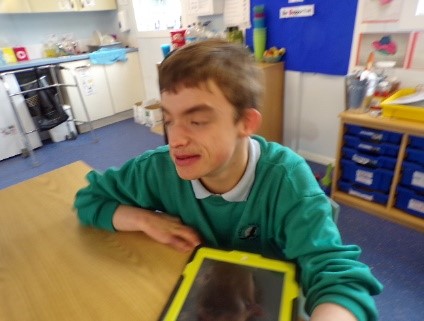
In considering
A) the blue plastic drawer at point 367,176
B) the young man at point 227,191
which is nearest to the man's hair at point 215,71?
the young man at point 227,191

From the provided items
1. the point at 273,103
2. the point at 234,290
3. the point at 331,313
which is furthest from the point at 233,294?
the point at 273,103

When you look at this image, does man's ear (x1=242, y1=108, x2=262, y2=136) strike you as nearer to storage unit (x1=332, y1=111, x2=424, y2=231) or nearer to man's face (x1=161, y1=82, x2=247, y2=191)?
man's face (x1=161, y1=82, x2=247, y2=191)

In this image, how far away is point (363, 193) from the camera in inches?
72.4

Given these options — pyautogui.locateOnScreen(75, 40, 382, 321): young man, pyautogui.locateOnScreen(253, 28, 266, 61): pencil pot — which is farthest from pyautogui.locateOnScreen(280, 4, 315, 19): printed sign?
pyautogui.locateOnScreen(75, 40, 382, 321): young man

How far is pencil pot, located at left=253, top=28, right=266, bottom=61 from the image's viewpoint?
2.32 metres

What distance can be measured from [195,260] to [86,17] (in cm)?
431

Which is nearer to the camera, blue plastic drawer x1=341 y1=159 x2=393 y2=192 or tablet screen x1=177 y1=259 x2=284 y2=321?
tablet screen x1=177 y1=259 x2=284 y2=321

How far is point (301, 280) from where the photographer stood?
525 mm

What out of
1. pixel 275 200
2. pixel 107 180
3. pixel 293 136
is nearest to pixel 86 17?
pixel 293 136

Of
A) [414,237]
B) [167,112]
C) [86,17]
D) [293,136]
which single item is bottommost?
[414,237]

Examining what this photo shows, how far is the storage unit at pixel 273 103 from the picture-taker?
2.27 metres

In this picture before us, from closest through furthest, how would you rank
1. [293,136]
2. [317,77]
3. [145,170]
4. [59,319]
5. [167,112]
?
1. [59,319]
2. [167,112]
3. [145,170]
4. [317,77]
5. [293,136]

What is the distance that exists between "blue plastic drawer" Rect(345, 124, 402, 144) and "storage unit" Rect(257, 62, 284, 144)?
657 millimetres

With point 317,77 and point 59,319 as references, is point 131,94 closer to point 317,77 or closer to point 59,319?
point 317,77
